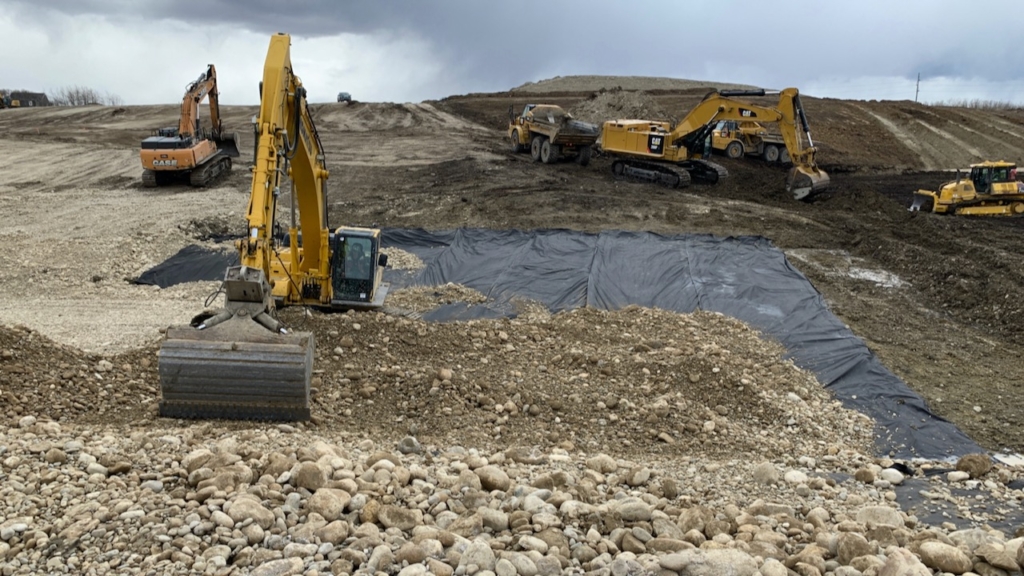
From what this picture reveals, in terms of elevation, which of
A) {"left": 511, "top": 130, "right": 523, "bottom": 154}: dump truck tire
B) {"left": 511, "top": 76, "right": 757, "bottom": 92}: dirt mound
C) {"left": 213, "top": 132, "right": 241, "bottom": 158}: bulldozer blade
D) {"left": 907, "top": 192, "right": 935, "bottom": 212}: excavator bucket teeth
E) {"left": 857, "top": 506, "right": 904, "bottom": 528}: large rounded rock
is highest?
{"left": 511, "top": 76, "right": 757, "bottom": 92}: dirt mound

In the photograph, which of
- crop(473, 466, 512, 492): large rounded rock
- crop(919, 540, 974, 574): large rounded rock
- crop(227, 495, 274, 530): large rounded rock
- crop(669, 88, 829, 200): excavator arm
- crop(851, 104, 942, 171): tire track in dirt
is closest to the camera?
crop(919, 540, 974, 574): large rounded rock

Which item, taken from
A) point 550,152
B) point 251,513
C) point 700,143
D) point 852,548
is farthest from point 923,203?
point 251,513

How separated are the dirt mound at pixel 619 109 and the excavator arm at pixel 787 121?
47.6 ft

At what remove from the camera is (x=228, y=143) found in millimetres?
23703

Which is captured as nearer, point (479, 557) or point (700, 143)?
point (479, 557)

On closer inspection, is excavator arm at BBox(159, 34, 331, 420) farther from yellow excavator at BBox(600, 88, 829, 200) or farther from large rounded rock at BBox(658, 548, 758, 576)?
yellow excavator at BBox(600, 88, 829, 200)

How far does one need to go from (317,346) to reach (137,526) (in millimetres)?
4283

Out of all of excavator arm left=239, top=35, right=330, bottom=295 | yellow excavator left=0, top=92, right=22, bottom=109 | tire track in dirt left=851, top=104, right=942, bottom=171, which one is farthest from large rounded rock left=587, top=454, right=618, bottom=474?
yellow excavator left=0, top=92, right=22, bottom=109

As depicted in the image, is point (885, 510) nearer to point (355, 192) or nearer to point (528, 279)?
point (528, 279)

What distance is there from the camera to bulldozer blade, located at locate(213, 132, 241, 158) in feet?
Answer: 76.7

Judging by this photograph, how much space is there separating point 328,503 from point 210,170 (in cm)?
1947

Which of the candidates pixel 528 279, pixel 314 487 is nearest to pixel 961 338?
pixel 528 279

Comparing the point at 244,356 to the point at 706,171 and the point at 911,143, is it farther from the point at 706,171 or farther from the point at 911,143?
the point at 911,143

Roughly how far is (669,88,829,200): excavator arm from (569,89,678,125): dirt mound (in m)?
14.5
